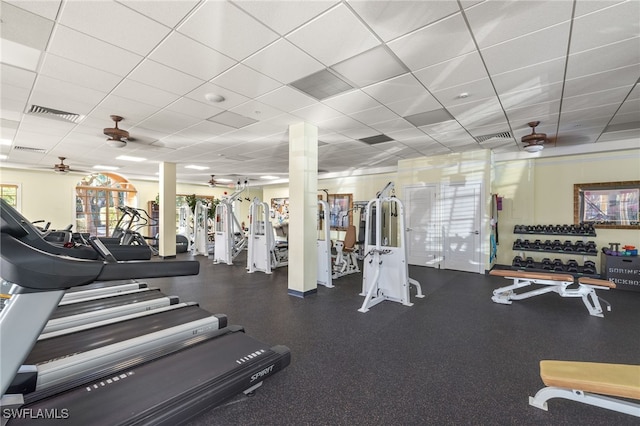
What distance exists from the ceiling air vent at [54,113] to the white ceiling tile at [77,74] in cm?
129

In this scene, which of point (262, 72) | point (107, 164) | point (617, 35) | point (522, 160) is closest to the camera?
point (617, 35)

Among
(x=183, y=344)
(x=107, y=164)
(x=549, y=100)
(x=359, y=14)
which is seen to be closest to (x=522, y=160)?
(x=549, y=100)

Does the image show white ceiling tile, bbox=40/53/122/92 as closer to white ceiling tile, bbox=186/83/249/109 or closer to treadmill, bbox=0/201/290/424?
white ceiling tile, bbox=186/83/249/109

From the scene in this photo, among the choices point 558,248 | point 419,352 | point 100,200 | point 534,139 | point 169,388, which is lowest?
point 419,352

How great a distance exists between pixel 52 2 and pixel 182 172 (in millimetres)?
8129

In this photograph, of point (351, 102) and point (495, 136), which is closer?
point (351, 102)

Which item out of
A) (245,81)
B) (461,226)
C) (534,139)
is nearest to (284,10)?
(245,81)

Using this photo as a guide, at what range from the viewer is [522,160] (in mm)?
6445

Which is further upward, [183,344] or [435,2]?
[435,2]

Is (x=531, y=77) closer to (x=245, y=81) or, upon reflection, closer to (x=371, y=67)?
(x=371, y=67)

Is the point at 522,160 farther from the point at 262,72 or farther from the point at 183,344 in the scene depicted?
the point at 183,344

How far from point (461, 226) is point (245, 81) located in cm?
538

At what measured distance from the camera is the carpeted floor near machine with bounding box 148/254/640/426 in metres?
1.86

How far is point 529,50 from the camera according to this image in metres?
2.50
